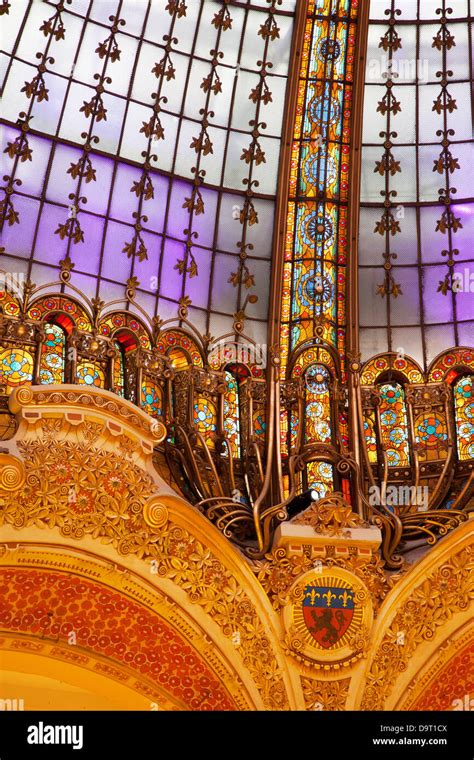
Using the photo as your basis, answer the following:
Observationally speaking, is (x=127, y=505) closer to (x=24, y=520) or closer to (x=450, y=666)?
(x=24, y=520)

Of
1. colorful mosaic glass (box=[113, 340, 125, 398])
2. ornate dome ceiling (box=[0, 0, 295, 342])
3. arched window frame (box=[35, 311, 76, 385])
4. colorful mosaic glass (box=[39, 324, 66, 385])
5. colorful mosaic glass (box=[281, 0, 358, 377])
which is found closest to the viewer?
arched window frame (box=[35, 311, 76, 385])

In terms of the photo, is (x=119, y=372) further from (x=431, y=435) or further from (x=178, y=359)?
(x=431, y=435)

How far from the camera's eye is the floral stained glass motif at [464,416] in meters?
17.5

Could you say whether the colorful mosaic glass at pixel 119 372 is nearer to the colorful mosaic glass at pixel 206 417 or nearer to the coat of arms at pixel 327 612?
the colorful mosaic glass at pixel 206 417

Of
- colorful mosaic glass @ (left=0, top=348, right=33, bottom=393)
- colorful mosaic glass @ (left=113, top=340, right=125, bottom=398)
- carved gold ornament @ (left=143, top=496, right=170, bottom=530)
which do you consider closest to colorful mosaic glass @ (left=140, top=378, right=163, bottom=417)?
colorful mosaic glass @ (left=113, top=340, right=125, bottom=398)

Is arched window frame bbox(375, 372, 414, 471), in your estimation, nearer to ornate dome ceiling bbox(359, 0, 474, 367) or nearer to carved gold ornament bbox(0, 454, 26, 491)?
ornate dome ceiling bbox(359, 0, 474, 367)

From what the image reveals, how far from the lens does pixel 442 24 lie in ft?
59.9

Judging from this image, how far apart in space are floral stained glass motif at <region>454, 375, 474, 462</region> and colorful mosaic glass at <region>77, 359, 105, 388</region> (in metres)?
5.08

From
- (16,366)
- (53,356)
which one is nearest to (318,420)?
(53,356)

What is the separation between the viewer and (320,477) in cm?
1703

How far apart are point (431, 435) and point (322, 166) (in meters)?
4.31

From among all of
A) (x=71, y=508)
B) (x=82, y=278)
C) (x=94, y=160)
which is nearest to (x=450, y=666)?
(x=71, y=508)

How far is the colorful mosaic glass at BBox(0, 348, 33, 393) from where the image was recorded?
15.9 meters
